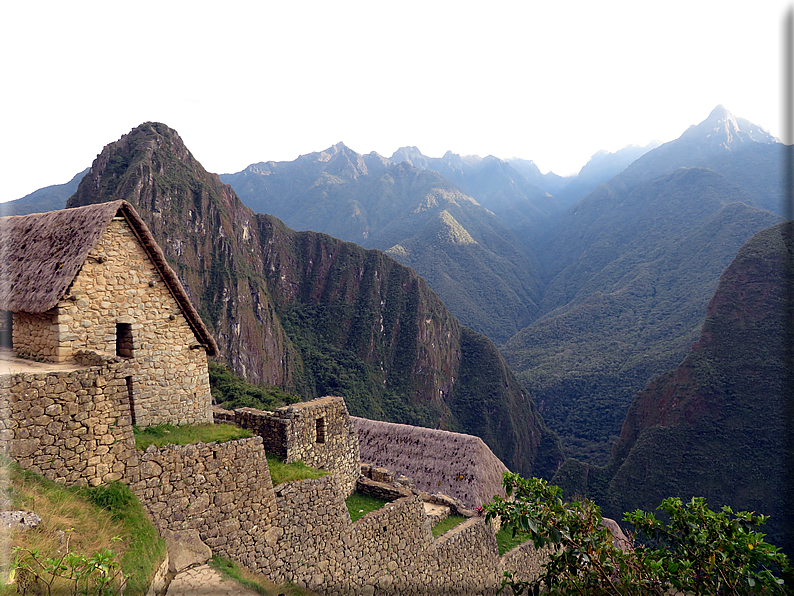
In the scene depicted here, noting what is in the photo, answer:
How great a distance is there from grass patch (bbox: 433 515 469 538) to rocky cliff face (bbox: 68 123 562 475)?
220 feet

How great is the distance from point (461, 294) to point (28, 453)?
593ft

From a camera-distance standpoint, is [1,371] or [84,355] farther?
[84,355]

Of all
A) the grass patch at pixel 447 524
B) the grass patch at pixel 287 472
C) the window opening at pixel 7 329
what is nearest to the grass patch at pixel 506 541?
the grass patch at pixel 447 524

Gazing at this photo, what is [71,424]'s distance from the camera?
5770 millimetres

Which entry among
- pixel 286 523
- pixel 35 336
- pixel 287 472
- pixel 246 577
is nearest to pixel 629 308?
pixel 287 472

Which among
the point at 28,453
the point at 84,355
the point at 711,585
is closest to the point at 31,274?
the point at 84,355

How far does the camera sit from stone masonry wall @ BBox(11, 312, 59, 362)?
691 cm

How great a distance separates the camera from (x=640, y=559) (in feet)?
19.0

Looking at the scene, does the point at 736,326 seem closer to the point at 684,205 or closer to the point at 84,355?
the point at 84,355

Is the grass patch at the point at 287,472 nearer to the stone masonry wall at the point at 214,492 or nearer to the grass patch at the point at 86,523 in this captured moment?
the stone masonry wall at the point at 214,492

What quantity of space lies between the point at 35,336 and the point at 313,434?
19.2 ft

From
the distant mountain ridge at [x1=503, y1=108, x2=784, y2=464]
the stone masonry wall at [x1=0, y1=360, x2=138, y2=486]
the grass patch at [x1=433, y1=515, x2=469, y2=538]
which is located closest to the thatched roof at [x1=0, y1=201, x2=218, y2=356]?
the stone masonry wall at [x1=0, y1=360, x2=138, y2=486]

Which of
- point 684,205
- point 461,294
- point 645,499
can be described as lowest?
point 645,499

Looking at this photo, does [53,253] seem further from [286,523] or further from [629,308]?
[629,308]
